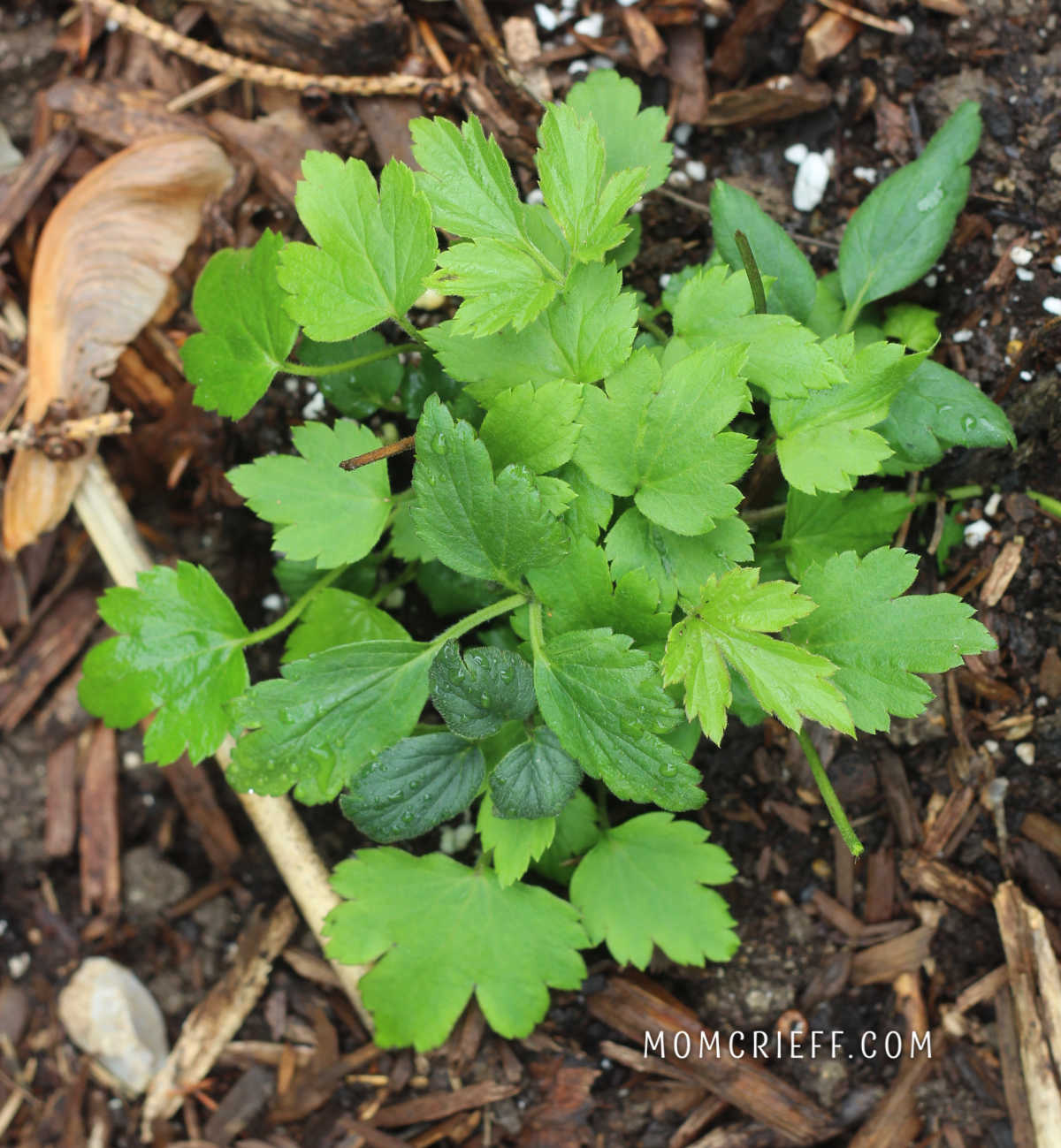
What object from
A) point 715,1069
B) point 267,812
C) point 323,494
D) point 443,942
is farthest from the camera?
point 267,812

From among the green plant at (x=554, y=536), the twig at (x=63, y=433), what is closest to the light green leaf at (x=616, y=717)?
the green plant at (x=554, y=536)

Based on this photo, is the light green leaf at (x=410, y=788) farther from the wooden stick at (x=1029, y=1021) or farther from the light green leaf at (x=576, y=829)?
the wooden stick at (x=1029, y=1021)

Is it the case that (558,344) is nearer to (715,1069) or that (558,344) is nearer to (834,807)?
(834,807)

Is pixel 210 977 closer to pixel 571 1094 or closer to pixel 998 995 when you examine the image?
pixel 571 1094

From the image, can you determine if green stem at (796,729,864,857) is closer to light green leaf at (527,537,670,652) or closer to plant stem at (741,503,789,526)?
light green leaf at (527,537,670,652)

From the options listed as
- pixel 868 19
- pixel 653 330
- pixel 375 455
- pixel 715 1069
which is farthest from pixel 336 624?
pixel 868 19

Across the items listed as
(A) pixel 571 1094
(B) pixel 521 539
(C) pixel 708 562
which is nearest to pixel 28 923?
(A) pixel 571 1094
